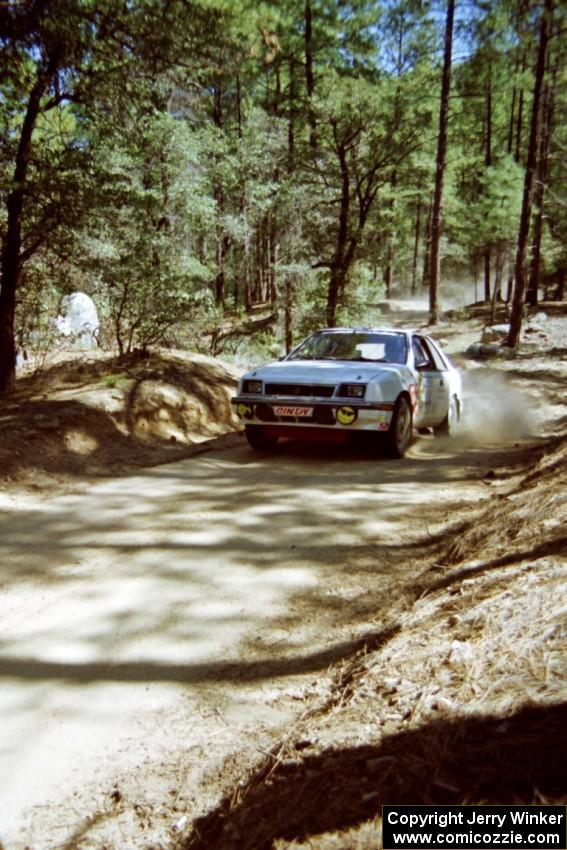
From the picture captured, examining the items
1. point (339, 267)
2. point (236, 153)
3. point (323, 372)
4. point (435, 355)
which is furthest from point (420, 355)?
point (236, 153)

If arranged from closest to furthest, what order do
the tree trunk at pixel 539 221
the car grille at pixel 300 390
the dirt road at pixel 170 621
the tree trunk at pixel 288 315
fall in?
the dirt road at pixel 170 621 < the car grille at pixel 300 390 < the tree trunk at pixel 288 315 < the tree trunk at pixel 539 221

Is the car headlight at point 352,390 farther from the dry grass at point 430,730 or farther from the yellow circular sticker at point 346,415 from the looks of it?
the dry grass at point 430,730

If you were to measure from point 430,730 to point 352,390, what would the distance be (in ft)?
17.7

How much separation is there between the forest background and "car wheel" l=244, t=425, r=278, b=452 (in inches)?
149

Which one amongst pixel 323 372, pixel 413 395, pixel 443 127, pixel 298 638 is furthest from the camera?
pixel 443 127

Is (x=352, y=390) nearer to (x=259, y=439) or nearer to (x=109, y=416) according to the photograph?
(x=259, y=439)

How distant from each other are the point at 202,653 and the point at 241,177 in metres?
25.1

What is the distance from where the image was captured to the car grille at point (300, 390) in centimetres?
730

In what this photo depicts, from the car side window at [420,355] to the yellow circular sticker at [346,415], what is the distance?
5.74 ft

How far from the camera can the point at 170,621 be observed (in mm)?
3512

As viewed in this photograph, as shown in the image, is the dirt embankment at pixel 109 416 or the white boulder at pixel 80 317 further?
the white boulder at pixel 80 317

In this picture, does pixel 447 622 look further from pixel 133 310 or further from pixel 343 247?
pixel 343 247

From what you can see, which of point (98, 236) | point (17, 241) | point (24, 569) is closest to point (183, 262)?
point (98, 236)

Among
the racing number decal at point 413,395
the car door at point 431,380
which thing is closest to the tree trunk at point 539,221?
the car door at point 431,380
